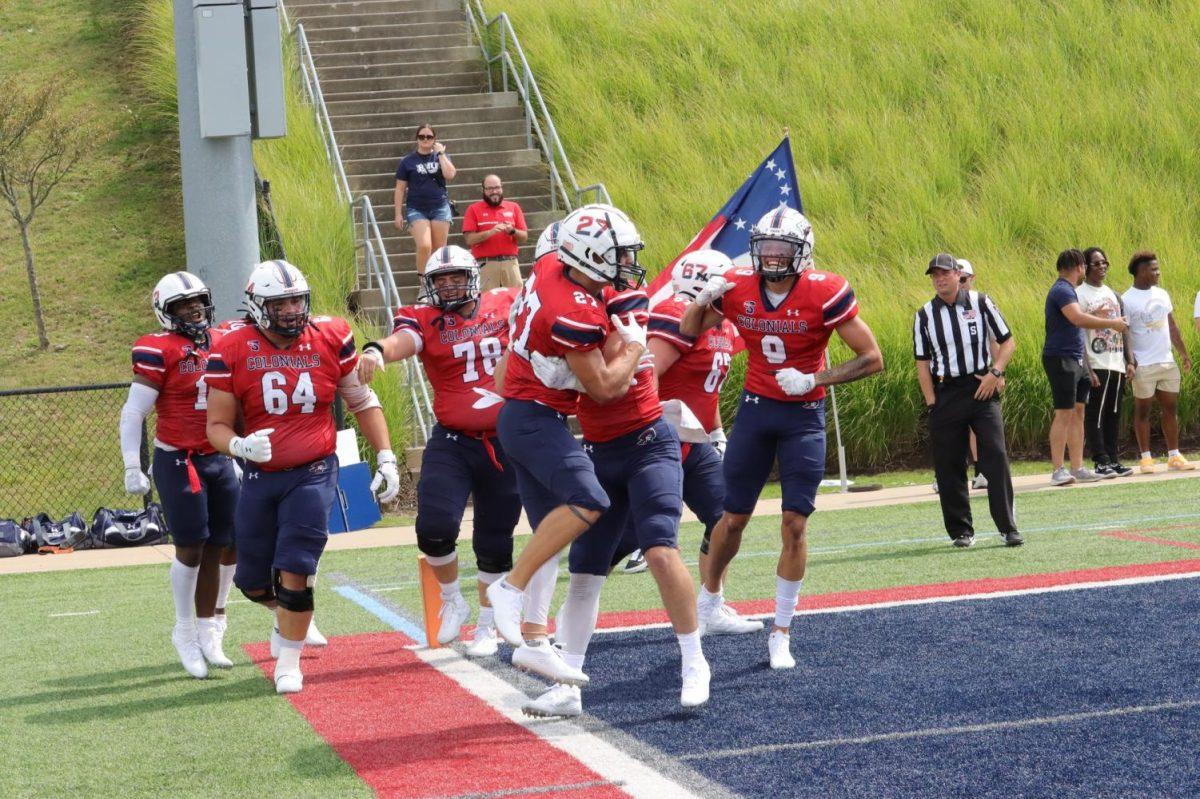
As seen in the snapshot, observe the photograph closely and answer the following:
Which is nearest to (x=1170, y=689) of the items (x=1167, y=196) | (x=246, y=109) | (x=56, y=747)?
(x=56, y=747)

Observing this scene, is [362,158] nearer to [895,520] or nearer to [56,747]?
[895,520]

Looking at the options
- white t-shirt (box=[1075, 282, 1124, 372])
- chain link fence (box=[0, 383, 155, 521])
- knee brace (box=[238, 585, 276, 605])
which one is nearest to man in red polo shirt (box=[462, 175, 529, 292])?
chain link fence (box=[0, 383, 155, 521])

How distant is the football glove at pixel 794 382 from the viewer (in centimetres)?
625

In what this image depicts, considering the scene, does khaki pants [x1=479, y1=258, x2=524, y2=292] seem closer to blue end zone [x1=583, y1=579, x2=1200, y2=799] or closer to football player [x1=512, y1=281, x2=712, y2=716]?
blue end zone [x1=583, y1=579, x2=1200, y2=799]

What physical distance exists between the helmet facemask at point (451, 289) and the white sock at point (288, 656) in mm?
1699

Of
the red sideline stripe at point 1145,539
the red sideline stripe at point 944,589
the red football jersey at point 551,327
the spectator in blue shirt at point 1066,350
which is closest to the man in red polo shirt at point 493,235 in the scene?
the spectator in blue shirt at point 1066,350

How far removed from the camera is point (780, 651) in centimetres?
631

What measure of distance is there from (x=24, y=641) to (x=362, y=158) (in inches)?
446

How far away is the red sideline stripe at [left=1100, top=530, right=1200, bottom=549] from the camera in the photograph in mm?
9078

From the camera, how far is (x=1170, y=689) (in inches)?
217

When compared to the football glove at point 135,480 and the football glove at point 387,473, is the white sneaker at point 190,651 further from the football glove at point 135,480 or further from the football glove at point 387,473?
the football glove at point 387,473

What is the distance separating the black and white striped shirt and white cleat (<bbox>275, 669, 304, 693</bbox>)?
4986mm

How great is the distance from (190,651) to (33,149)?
1471 cm

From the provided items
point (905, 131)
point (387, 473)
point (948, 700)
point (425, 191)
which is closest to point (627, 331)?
point (387, 473)
